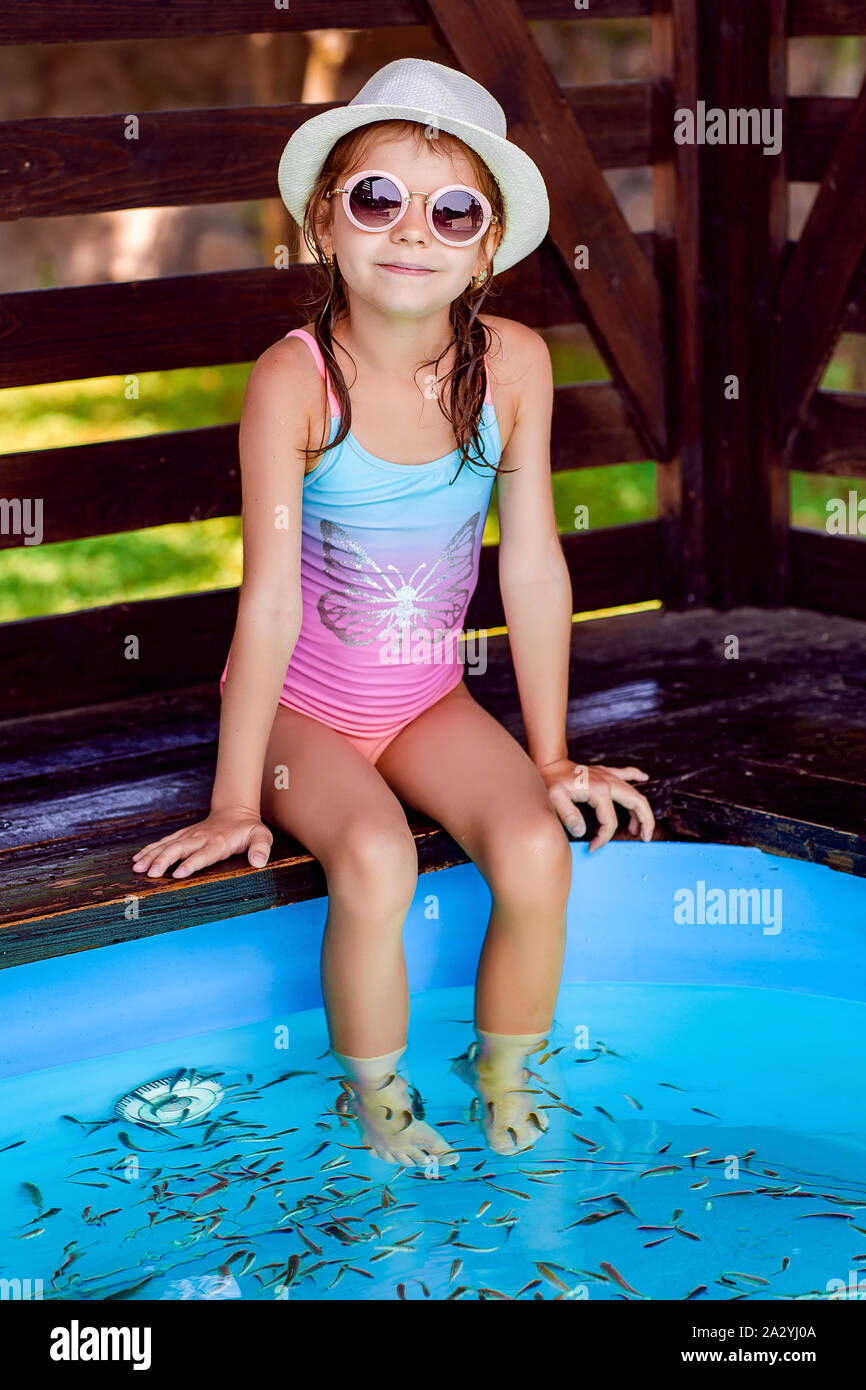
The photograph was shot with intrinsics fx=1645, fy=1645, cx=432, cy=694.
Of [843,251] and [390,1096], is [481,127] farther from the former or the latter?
[843,251]

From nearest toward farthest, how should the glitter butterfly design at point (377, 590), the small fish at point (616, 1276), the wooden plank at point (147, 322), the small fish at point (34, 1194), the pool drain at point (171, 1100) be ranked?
the small fish at point (616, 1276)
the small fish at point (34, 1194)
the pool drain at point (171, 1100)
the glitter butterfly design at point (377, 590)
the wooden plank at point (147, 322)

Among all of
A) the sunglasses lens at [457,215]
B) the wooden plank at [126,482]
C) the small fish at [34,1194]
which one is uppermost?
the sunglasses lens at [457,215]

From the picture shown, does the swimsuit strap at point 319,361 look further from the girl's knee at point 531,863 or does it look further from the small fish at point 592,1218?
the small fish at point 592,1218

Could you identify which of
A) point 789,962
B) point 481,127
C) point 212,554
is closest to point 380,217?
point 481,127

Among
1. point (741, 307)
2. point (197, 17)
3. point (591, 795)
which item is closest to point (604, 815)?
point (591, 795)

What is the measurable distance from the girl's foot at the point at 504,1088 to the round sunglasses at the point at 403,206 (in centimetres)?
130

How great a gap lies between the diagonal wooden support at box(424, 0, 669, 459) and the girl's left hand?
5.55ft

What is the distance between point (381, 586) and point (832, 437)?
73.4 inches

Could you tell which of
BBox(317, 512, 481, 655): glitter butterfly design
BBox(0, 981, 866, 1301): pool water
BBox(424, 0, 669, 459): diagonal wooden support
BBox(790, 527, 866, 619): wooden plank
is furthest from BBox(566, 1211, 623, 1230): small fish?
BBox(424, 0, 669, 459): diagonal wooden support

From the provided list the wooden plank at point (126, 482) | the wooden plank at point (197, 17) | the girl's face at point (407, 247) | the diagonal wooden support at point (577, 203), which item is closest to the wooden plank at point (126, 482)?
the wooden plank at point (126, 482)

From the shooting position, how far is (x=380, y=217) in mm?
2604

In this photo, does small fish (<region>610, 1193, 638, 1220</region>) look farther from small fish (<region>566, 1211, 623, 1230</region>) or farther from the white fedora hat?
the white fedora hat

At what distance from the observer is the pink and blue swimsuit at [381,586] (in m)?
2.86

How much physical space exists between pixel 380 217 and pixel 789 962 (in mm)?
1539
